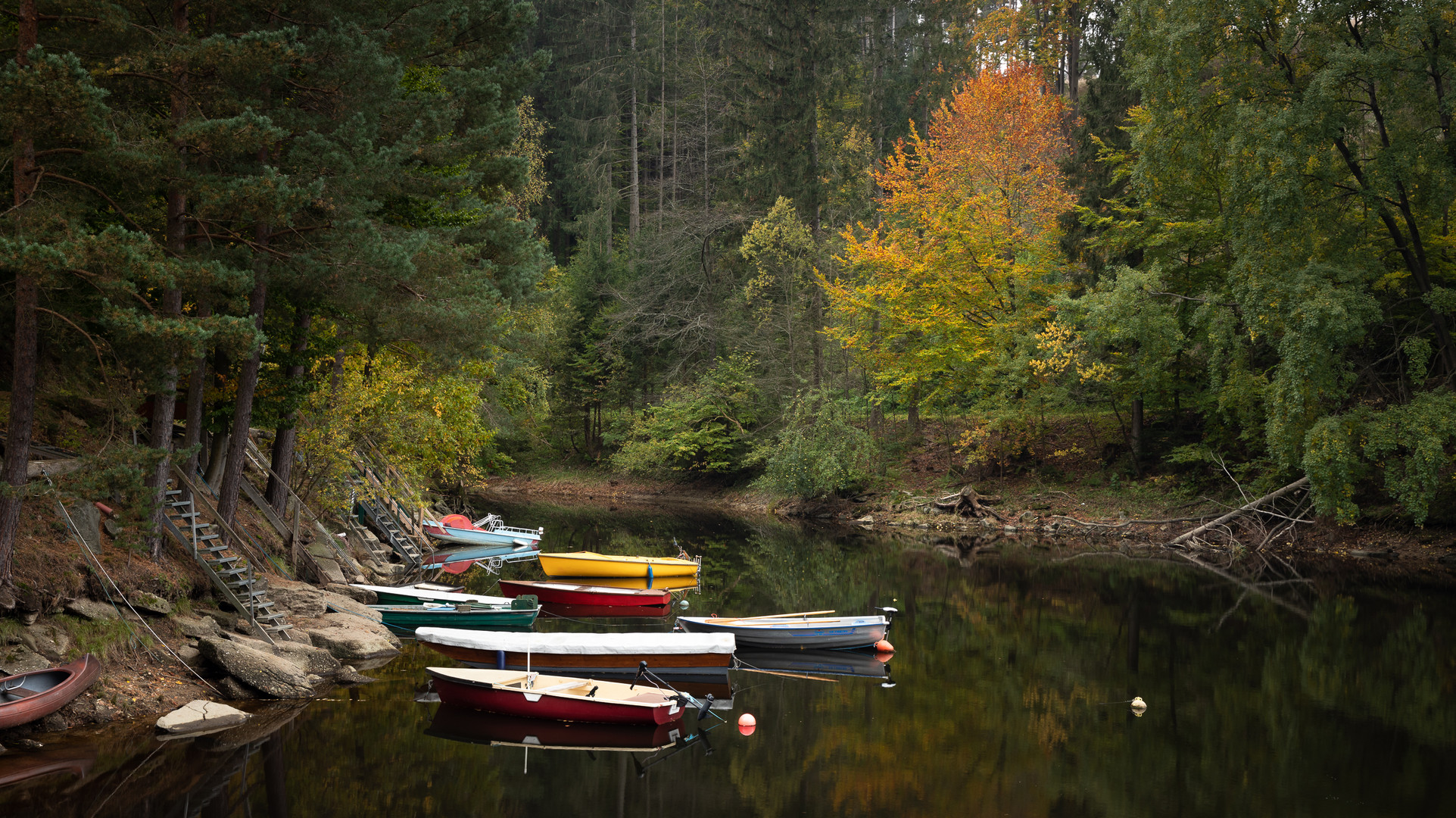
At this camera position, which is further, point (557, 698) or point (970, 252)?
point (970, 252)

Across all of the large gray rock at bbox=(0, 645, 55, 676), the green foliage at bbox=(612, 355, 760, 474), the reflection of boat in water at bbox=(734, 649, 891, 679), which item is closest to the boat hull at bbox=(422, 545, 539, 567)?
the reflection of boat in water at bbox=(734, 649, 891, 679)

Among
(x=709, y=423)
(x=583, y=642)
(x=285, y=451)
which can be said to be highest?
(x=709, y=423)

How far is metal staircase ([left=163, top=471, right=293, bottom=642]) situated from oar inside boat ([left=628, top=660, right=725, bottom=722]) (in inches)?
211

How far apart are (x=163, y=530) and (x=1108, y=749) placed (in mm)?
12960

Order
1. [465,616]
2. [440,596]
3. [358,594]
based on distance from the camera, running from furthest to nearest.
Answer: [358,594] < [440,596] < [465,616]

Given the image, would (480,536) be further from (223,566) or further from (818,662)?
(818,662)

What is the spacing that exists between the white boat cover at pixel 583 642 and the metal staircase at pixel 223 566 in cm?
228

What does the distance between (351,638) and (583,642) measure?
405 cm

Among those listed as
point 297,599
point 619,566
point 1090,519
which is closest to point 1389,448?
point 1090,519

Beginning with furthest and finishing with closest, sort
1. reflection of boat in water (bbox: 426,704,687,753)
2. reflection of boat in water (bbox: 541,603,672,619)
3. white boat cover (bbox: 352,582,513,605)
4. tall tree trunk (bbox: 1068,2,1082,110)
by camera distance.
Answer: tall tree trunk (bbox: 1068,2,1082,110) → reflection of boat in water (bbox: 541,603,672,619) → white boat cover (bbox: 352,582,513,605) → reflection of boat in water (bbox: 426,704,687,753)

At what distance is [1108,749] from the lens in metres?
11.4

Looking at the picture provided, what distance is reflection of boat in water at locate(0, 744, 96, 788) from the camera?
30.1 ft

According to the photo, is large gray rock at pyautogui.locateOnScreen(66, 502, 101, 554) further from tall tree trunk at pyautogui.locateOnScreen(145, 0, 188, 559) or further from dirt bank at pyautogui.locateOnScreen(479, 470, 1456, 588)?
dirt bank at pyautogui.locateOnScreen(479, 470, 1456, 588)

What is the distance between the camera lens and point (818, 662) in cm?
1594
